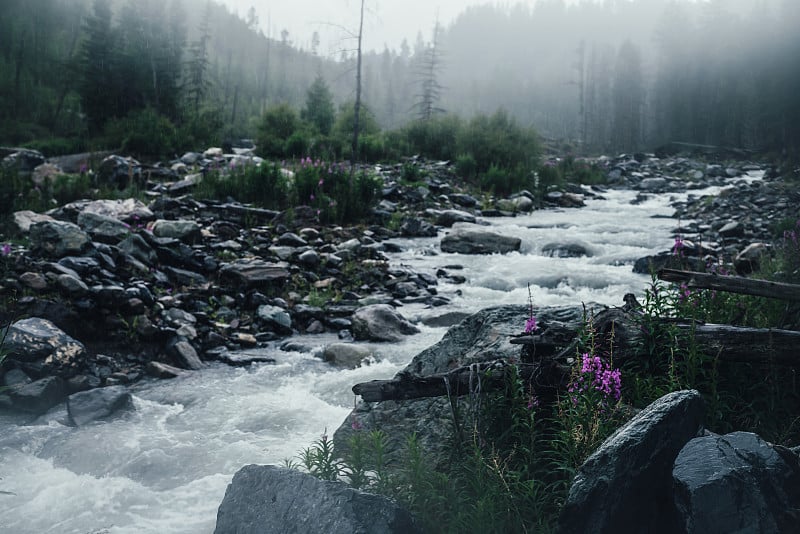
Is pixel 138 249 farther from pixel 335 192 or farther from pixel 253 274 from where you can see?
pixel 335 192

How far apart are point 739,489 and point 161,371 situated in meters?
5.07

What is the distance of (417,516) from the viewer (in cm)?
235

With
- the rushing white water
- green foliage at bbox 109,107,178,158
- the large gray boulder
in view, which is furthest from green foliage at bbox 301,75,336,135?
the large gray boulder

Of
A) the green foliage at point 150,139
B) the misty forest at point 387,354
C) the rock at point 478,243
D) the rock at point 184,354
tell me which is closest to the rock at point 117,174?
the misty forest at point 387,354

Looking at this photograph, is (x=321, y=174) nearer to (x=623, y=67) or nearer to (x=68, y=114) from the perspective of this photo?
(x=68, y=114)

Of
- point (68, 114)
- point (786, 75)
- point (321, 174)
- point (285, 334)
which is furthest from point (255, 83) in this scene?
point (285, 334)

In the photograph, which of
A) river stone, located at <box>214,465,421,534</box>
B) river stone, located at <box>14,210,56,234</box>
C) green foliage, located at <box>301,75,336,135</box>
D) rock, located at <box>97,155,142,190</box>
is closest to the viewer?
river stone, located at <box>214,465,421,534</box>

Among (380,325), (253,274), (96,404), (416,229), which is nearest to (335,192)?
(416,229)

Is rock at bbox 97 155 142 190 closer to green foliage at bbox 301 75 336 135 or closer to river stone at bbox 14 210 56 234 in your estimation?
river stone at bbox 14 210 56 234

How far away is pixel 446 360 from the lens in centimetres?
399

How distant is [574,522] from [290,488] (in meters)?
1.23

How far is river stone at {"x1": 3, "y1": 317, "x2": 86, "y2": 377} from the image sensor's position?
192 inches

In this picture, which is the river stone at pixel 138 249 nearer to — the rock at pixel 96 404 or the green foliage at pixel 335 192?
the rock at pixel 96 404

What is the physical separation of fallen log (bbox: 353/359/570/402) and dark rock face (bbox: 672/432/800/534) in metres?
0.82
